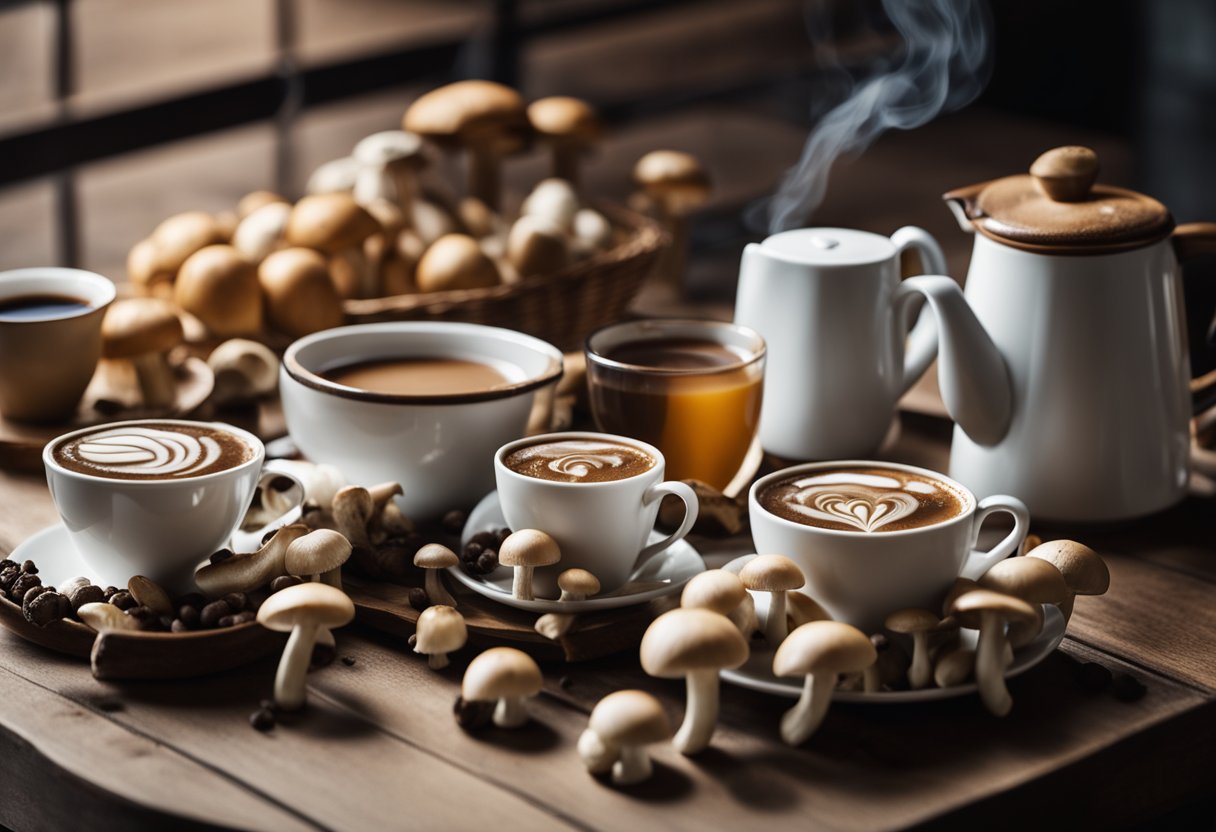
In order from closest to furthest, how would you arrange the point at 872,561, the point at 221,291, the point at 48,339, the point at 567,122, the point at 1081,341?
the point at 872,561 < the point at 1081,341 < the point at 48,339 < the point at 221,291 < the point at 567,122

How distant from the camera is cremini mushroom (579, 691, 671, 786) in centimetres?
79

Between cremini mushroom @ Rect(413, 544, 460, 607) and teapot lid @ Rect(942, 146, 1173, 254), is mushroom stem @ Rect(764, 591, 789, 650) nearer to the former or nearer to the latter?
cremini mushroom @ Rect(413, 544, 460, 607)

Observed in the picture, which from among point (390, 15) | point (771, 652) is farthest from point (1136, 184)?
point (390, 15)

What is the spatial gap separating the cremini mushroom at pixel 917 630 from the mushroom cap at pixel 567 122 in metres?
1.06

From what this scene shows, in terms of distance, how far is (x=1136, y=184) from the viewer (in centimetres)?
308

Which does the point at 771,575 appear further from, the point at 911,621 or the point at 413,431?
the point at 413,431

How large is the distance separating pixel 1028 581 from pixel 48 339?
851mm

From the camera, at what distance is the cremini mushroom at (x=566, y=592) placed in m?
0.94

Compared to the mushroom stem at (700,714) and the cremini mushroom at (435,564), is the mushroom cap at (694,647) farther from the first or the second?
the cremini mushroom at (435,564)

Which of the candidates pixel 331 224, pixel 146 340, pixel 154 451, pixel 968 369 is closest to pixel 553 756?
pixel 154 451

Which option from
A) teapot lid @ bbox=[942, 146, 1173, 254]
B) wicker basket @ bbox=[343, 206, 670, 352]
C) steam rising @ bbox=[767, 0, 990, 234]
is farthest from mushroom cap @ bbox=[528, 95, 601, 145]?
teapot lid @ bbox=[942, 146, 1173, 254]

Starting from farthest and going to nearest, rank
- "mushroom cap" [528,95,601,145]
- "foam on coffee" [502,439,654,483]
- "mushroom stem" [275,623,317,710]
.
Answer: "mushroom cap" [528,95,601,145]
"foam on coffee" [502,439,654,483]
"mushroom stem" [275,623,317,710]

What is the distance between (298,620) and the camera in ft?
2.84

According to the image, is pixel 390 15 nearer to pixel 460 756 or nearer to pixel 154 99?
pixel 154 99
